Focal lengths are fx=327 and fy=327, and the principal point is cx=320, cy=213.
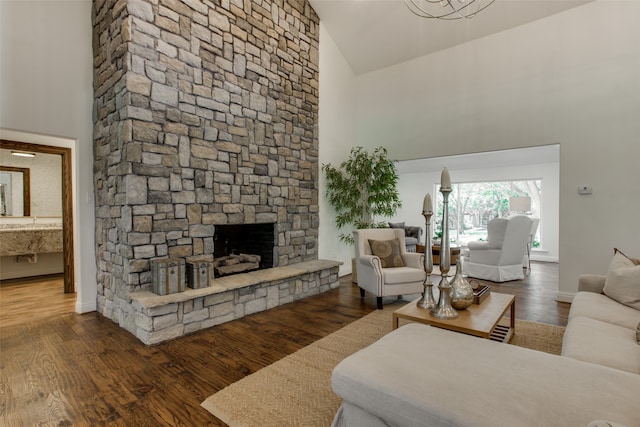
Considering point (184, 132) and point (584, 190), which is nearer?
point (184, 132)

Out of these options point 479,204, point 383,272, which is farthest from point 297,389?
point 479,204

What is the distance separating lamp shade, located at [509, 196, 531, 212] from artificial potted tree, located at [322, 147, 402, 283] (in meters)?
3.89

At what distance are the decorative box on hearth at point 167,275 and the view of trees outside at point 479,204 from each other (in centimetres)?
682

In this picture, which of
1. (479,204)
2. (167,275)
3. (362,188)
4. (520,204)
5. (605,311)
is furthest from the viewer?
(479,204)

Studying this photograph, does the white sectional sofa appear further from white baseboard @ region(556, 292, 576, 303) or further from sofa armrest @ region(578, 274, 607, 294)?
white baseboard @ region(556, 292, 576, 303)

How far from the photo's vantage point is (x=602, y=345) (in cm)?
174

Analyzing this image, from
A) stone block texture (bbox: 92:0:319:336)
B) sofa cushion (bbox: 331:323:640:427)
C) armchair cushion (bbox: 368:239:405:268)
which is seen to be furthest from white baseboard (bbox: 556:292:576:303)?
stone block texture (bbox: 92:0:319:336)

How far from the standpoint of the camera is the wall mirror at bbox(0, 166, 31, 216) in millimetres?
5129

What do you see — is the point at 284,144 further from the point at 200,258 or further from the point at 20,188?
the point at 20,188

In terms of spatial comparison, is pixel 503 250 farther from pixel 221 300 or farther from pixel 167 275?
pixel 167 275

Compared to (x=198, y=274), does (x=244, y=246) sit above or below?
above

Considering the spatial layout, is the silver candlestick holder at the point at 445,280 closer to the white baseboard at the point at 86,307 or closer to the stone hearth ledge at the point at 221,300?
the stone hearth ledge at the point at 221,300

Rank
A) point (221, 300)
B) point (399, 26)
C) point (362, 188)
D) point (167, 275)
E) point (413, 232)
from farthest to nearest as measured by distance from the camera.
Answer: point (413, 232), point (362, 188), point (399, 26), point (221, 300), point (167, 275)

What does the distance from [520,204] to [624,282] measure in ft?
18.8
